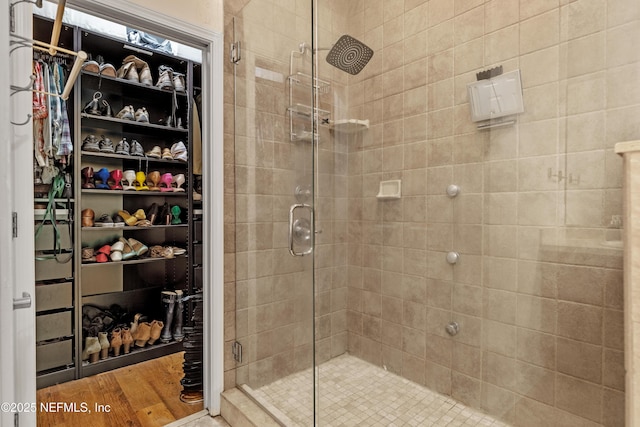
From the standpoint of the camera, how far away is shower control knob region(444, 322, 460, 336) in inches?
70.1

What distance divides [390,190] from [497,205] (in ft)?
2.09

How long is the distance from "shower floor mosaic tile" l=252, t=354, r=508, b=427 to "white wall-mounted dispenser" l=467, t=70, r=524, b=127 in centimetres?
151

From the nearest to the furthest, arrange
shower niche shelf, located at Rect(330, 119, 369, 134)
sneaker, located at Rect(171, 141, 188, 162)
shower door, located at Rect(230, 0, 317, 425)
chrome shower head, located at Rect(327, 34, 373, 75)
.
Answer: shower door, located at Rect(230, 0, 317, 425) < chrome shower head, located at Rect(327, 34, 373, 75) < shower niche shelf, located at Rect(330, 119, 369, 134) < sneaker, located at Rect(171, 141, 188, 162)

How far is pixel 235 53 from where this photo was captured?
1.87 metres

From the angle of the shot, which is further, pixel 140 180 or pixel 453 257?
pixel 140 180

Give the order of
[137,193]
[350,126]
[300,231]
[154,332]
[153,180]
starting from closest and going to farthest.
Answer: [300,231] < [350,126] < [154,332] < [137,193] < [153,180]

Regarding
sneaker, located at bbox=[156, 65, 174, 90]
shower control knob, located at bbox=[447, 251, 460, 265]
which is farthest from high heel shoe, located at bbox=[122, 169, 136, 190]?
shower control knob, located at bbox=[447, 251, 460, 265]

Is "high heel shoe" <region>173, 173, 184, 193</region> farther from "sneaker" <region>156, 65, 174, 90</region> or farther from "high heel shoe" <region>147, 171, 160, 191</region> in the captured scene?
"sneaker" <region>156, 65, 174, 90</region>

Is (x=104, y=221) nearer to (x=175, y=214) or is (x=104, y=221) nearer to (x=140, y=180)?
(x=140, y=180)

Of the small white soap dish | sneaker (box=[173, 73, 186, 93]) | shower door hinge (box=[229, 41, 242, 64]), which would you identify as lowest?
the small white soap dish

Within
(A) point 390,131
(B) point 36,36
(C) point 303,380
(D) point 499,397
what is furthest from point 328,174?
(B) point 36,36

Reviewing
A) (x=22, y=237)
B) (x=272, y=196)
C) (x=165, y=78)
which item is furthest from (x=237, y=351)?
(x=165, y=78)

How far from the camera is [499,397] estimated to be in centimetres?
160

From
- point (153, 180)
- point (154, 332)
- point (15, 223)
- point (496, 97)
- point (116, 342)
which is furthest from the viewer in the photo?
point (153, 180)
